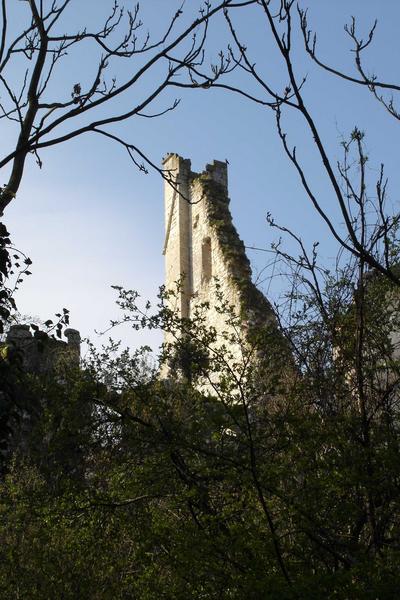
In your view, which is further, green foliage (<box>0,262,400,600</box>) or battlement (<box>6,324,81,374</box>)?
battlement (<box>6,324,81,374</box>)

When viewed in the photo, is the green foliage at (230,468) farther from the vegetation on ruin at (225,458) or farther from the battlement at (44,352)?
the battlement at (44,352)

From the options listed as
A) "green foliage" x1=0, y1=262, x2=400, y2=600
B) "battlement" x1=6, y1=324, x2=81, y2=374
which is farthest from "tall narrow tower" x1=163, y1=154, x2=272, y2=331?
"green foliage" x1=0, y1=262, x2=400, y2=600

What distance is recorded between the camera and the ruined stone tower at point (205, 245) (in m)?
19.5

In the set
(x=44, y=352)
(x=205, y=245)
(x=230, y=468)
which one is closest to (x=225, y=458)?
(x=230, y=468)

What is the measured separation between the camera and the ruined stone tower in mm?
19453

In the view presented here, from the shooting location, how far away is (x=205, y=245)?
22.4 metres

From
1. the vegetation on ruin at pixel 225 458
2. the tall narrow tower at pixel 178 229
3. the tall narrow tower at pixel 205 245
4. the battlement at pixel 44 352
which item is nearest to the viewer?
the vegetation on ruin at pixel 225 458

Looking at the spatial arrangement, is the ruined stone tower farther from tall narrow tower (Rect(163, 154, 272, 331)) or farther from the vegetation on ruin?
the vegetation on ruin

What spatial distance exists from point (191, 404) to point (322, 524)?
1306 millimetres

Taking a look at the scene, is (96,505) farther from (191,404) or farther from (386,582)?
(386,582)

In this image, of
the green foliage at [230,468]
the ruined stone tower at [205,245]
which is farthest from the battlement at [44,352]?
the green foliage at [230,468]

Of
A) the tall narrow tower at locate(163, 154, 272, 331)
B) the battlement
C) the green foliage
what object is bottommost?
the green foliage

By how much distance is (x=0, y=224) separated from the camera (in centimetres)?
432

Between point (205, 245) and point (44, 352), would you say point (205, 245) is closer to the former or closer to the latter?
point (205, 245)
